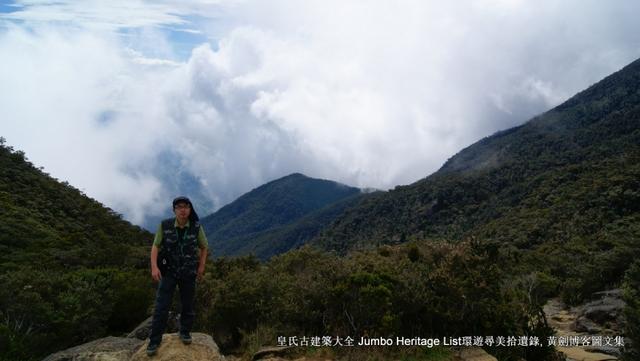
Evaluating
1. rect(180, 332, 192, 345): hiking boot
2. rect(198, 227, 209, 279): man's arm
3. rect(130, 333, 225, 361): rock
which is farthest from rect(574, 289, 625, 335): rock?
rect(198, 227, 209, 279): man's arm

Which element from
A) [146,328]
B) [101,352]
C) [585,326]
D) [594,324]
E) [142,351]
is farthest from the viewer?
[594,324]

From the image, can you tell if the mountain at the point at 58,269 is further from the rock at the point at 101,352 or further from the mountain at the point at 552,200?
the mountain at the point at 552,200

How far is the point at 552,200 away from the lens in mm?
61219

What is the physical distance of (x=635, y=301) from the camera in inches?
403

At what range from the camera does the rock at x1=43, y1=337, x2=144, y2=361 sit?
739cm

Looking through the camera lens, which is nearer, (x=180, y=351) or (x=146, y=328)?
(x=180, y=351)

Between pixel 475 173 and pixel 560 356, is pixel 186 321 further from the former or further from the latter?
pixel 475 173

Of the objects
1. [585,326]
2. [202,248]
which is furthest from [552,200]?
[202,248]

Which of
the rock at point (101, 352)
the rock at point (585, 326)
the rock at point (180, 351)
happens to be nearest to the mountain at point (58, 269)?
the rock at point (101, 352)

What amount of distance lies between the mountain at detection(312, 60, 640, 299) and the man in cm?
1020

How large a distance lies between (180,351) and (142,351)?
0.59 m

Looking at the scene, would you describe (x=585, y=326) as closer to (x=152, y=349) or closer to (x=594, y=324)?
(x=594, y=324)

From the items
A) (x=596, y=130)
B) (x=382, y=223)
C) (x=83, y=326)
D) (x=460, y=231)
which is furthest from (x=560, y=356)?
(x=596, y=130)

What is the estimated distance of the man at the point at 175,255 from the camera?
6.83 metres
